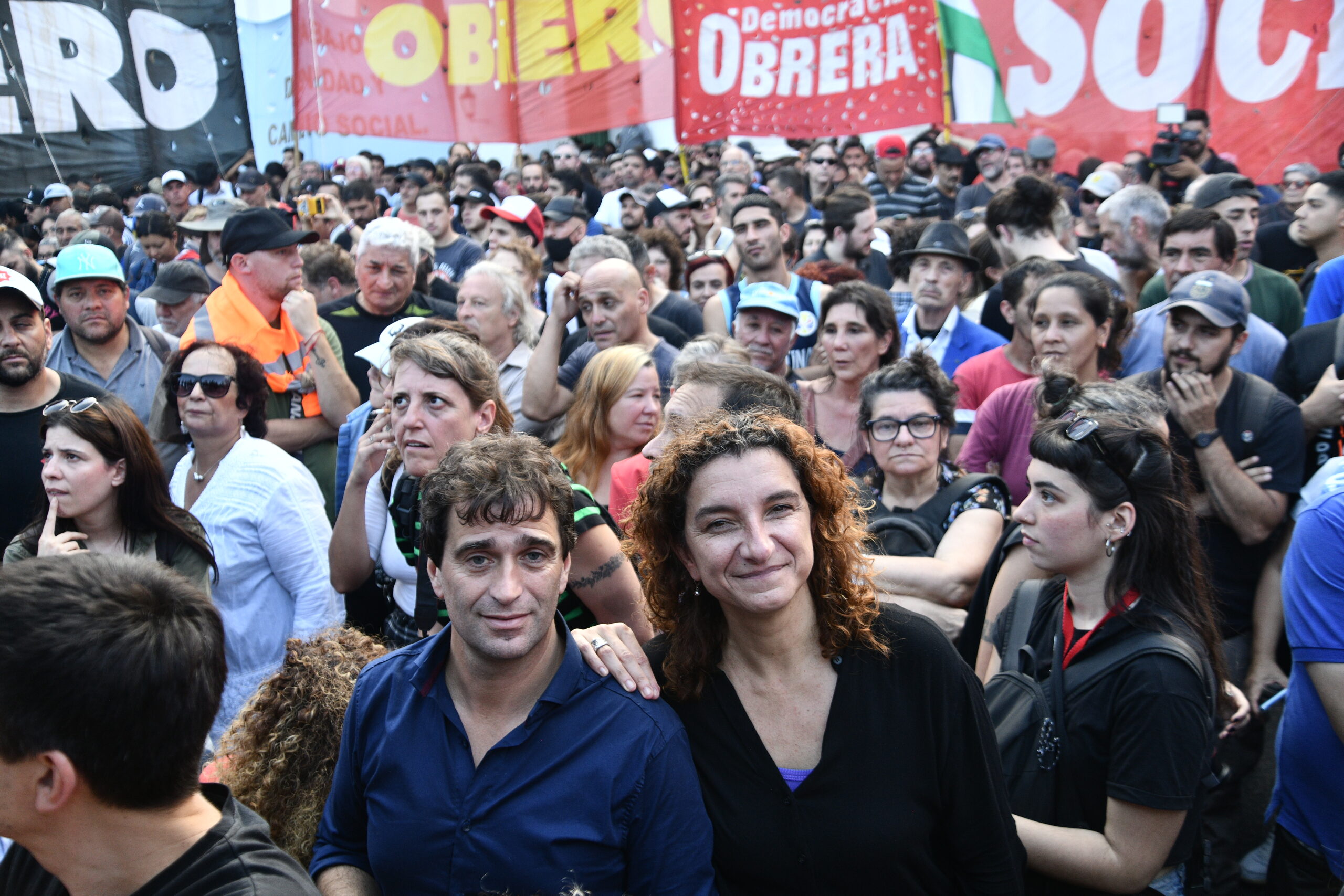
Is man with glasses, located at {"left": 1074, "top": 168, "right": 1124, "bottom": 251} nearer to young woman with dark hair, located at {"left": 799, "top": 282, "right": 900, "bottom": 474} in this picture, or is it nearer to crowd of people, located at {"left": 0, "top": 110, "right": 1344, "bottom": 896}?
crowd of people, located at {"left": 0, "top": 110, "right": 1344, "bottom": 896}

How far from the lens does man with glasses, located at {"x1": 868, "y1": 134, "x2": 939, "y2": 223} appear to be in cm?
1003

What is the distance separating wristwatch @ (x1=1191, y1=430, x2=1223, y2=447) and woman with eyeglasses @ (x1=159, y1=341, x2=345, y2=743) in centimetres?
298

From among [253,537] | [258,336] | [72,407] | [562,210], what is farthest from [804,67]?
[72,407]

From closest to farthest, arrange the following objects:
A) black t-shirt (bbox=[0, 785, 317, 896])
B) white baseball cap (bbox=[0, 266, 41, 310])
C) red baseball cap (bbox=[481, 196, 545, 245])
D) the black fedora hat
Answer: black t-shirt (bbox=[0, 785, 317, 896])
white baseball cap (bbox=[0, 266, 41, 310])
the black fedora hat
red baseball cap (bbox=[481, 196, 545, 245])

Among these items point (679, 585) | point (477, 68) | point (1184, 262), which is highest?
point (477, 68)

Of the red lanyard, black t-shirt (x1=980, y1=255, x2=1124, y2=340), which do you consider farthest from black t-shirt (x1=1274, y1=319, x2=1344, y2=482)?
the red lanyard

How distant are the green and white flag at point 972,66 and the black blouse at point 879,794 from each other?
8421 millimetres

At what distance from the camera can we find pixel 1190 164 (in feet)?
26.2

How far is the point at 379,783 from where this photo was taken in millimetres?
1969

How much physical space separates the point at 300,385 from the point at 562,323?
1.23 metres

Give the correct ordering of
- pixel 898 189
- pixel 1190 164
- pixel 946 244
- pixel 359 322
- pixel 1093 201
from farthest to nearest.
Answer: pixel 898 189 < pixel 1093 201 < pixel 1190 164 < pixel 359 322 < pixel 946 244

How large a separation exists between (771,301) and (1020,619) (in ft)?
8.62

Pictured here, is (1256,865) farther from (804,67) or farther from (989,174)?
(989,174)

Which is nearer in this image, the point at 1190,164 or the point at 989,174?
the point at 1190,164
